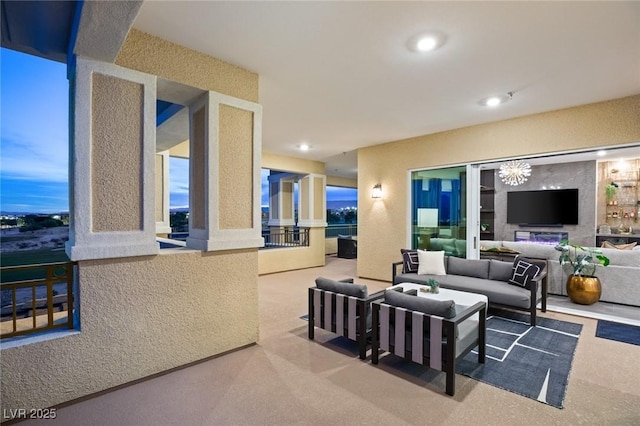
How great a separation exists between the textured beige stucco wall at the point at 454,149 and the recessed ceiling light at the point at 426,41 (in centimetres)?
268

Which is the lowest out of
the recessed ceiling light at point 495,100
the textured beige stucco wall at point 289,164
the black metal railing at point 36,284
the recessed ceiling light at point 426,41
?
the black metal railing at point 36,284

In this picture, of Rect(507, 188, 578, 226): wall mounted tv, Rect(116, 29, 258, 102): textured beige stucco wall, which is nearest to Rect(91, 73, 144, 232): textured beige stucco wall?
Rect(116, 29, 258, 102): textured beige stucco wall

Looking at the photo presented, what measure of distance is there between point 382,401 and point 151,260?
214cm

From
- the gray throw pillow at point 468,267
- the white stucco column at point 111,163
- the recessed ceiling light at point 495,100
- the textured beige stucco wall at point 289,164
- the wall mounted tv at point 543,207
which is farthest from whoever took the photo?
the wall mounted tv at point 543,207

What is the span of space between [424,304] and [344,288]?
34.8 inches

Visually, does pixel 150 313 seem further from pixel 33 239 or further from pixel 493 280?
→ pixel 493 280

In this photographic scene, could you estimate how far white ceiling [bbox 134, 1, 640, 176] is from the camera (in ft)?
7.07

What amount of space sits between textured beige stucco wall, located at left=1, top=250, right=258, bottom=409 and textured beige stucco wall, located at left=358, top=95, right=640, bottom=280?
3678mm

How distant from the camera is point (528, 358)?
9.43 ft

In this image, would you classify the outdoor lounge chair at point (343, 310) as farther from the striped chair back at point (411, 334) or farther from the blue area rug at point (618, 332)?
the blue area rug at point (618, 332)

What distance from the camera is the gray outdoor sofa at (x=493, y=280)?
12.4 ft

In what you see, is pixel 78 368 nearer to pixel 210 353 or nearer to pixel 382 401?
pixel 210 353

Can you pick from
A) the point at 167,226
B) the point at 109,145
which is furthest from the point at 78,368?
the point at 167,226

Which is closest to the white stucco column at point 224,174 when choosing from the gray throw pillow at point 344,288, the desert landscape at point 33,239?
the gray throw pillow at point 344,288
